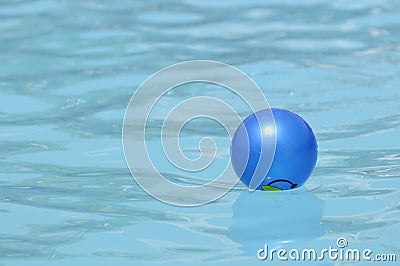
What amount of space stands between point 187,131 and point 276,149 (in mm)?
1382

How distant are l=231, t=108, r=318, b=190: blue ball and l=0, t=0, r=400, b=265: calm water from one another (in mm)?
159

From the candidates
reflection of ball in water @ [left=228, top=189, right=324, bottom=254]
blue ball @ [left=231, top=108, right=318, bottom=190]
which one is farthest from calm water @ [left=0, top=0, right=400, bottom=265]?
blue ball @ [left=231, top=108, right=318, bottom=190]

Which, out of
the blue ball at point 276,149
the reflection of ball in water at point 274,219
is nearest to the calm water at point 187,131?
the reflection of ball in water at point 274,219

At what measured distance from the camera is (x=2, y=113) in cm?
667

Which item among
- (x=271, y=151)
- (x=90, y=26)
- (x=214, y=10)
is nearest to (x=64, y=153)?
(x=271, y=151)

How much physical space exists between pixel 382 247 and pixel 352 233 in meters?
0.21

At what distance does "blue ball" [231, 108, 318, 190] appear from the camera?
497 centimetres

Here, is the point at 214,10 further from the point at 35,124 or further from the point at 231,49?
the point at 35,124

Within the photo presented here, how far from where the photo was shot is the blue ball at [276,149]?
4.97 meters

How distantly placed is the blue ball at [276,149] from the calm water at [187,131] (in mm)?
159

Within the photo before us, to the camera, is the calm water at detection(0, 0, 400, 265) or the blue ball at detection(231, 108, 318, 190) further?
the blue ball at detection(231, 108, 318, 190)

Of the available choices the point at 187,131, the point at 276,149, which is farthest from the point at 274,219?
the point at 187,131

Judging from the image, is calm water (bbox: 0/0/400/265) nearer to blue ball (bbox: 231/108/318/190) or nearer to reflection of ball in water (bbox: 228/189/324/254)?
reflection of ball in water (bbox: 228/189/324/254)

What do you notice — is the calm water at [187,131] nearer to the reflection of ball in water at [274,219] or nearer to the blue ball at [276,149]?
the reflection of ball in water at [274,219]
